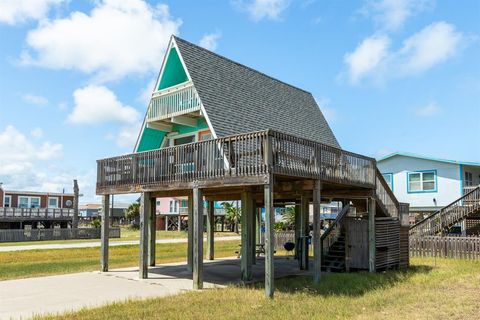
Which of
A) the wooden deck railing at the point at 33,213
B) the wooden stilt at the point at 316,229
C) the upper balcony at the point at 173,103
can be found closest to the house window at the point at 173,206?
the wooden deck railing at the point at 33,213

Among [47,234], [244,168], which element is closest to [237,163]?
[244,168]

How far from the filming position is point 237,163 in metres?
14.0

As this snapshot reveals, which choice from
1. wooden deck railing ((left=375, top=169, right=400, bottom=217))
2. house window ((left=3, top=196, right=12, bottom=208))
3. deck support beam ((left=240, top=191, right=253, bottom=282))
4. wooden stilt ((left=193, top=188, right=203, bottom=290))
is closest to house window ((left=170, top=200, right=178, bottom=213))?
house window ((left=3, top=196, right=12, bottom=208))

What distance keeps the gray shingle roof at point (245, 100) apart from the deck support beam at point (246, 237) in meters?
2.67

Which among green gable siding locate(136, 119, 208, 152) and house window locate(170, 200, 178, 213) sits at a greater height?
green gable siding locate(136, 119, 208, 152)

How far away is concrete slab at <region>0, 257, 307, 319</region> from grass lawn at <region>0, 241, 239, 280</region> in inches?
85.9

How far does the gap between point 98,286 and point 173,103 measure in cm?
806

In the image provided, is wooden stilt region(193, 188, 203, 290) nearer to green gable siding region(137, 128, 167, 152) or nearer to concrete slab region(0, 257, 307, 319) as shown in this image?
concrete slab region(0, 257, 307, 319)

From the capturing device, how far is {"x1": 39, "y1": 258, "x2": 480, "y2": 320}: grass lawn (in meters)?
10.7

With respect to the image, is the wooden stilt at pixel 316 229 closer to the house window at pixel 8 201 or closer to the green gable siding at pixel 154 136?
the green gable siding at pixel 154 136

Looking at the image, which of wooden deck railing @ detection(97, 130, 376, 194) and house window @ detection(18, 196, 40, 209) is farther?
house window @ detection(18, 196, 40, 209)

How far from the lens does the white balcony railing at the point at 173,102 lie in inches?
734

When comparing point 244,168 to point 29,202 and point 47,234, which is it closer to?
point 47,234

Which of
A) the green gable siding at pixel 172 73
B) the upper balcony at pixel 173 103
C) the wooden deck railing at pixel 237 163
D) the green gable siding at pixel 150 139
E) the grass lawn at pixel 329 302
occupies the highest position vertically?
the green gable siding at pixel 172 73
